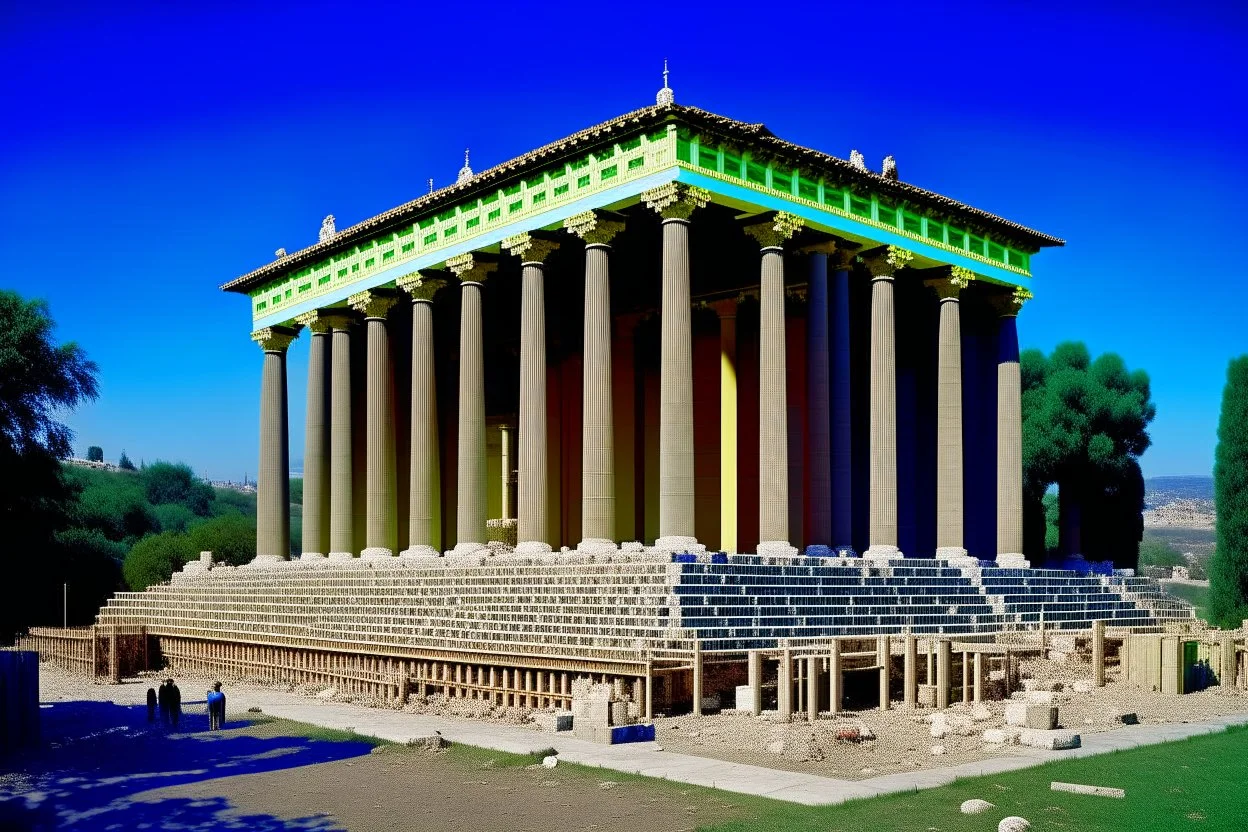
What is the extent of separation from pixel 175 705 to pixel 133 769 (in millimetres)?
5721

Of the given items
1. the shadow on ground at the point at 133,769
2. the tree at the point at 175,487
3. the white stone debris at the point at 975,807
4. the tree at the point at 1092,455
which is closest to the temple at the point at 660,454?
the shadow on ground at the point at 133,769

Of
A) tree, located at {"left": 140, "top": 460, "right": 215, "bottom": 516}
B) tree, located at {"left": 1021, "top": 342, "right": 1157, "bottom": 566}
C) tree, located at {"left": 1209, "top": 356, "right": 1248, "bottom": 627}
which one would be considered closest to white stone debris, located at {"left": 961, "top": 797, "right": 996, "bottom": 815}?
tree, located at {"left": 1209, "top": 356, "right": 1248, "bottom": 627}

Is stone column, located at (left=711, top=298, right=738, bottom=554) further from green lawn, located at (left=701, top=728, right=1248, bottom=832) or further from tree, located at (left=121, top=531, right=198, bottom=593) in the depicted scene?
tree, located at (left=121, top=531, right=198, bottom=593)

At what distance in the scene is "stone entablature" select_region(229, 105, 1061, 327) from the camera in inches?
1184

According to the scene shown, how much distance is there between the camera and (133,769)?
17.4m

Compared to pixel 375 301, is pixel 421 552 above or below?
below

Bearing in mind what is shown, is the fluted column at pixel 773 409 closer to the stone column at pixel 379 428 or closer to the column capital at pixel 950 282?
the column capital at pixel 950 282

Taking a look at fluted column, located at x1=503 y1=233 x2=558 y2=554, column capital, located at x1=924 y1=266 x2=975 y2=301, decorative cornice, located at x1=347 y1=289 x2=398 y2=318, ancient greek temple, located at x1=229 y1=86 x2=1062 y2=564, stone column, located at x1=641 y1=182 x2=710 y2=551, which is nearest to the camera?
stone column, located at x1=641 y1=182 x2=710 y2=551

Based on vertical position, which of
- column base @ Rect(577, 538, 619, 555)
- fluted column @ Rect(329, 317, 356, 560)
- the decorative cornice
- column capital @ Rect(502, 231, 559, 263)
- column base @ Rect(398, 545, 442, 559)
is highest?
column capital @ Rect(502, 231, 559, 263)

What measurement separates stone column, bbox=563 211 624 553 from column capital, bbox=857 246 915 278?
7507 mm

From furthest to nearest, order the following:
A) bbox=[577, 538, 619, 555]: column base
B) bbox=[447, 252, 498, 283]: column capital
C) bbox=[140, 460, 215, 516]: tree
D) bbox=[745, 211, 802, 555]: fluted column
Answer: bbox=[140, 460, 215, 516]: tree < bbox=[447, 252, 498, 283]: column capital < bbox=[745, 211, 802, 555]: fluted column < bbox=[577, 538, 619, 555]: column base

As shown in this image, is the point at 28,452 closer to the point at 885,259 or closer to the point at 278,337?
the point at 278,337

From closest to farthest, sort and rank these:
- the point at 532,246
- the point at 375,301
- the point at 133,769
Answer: the point at 133,769 → the point at 532,246 → the point at 375,301

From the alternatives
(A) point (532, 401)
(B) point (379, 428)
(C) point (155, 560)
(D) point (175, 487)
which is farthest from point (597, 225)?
(D) point (175, 487)
